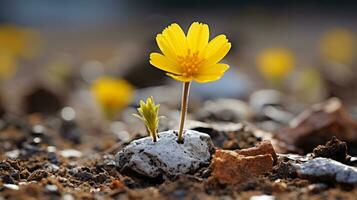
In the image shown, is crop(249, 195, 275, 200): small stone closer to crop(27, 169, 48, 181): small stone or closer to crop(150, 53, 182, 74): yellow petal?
crop(150, 53, 182, 74): yellow petal

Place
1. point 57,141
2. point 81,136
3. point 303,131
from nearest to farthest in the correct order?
point 303,131 → point 57,141 → point 81,136

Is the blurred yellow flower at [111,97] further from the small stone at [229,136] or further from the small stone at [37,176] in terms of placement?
the small stone at [37,176]

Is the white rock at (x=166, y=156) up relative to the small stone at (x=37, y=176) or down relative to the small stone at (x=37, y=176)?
up

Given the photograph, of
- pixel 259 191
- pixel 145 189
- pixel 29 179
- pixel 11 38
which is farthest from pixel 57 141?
pixel 11 38

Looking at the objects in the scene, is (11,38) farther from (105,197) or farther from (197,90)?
(105,197)

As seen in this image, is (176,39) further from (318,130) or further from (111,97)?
(111,97)

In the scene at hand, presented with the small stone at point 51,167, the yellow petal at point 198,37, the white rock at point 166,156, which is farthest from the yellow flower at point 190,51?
the small stone at point 51,167
